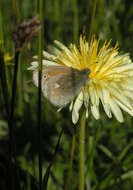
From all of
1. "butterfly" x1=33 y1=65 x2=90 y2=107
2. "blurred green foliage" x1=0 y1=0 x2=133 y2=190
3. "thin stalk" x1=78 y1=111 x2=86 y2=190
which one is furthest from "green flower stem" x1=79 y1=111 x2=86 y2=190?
"blurred green foliage" x1=0 y1=0 x2=133 y2=190

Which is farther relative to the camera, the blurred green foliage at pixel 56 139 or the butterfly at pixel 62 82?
the blurred green foliage at pixel 56 139

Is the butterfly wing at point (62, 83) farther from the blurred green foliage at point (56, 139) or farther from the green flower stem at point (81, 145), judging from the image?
the blurred green foliage at point (56, 139)

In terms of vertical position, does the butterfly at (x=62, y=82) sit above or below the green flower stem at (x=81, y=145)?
above

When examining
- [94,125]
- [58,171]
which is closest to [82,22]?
[94,125]

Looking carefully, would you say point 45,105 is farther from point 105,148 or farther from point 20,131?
point 105,148

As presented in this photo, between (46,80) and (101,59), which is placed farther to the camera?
(101,59)

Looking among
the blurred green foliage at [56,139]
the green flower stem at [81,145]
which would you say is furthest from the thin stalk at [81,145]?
the blurred green foliage at [56,139]

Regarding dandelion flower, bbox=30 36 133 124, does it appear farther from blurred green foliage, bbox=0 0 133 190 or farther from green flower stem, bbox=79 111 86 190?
blurred green foliage, bbox=0 0 133 190
